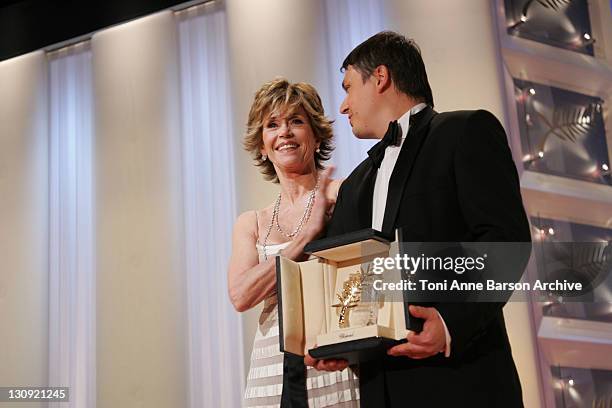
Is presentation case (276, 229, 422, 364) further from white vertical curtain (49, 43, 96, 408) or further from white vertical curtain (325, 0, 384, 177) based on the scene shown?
white vertical curtain (49, 43, 96, 408)

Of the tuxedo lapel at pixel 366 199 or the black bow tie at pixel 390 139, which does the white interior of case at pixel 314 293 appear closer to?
the tuxedo lapel at pixel 366 199

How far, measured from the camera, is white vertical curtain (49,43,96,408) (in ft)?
14.0

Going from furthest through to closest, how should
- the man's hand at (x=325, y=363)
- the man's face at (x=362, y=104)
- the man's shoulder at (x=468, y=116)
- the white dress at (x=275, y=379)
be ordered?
the white dress at (x=275, y=379) < the man's face at (x=362, y=104) < the man's shoulder at (x=468, y=116) < the man's hand at (x=325, y=363)

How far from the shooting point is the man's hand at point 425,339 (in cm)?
161

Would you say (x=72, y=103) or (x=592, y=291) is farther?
(x=72, y=103)

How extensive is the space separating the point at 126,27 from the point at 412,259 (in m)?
3.07

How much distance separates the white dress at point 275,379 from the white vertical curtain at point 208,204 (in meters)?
1.35

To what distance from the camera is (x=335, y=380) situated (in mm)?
2344

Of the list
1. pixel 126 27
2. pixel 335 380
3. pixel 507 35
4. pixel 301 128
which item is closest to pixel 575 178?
pixel 507 35

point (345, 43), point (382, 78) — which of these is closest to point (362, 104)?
point (382, 78)

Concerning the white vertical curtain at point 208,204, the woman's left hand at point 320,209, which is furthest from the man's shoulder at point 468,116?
the white vertical curtain at point 208,204

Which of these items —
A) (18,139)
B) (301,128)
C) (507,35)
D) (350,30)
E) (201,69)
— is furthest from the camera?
(18,139)

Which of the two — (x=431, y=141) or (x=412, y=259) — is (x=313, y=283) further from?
(x=431, y=141)

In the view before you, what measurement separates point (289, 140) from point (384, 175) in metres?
0.79
